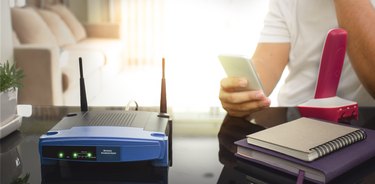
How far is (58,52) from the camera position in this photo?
239 cm

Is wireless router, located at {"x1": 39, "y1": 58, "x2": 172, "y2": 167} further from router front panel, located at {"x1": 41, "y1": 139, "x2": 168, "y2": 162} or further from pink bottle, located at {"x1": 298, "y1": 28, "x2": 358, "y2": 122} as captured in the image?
pink bottle, located at {"x1": 298, "y1": 28, "x2": 358, "y2": 122}

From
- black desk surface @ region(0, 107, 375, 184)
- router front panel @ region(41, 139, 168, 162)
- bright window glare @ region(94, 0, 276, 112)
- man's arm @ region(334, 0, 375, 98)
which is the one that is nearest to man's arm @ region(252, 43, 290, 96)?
man's arm @ region(334, 0, 375, 98)

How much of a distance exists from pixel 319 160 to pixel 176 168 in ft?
0.65

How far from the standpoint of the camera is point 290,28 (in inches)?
43.2

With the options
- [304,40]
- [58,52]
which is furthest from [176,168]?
[58,52]

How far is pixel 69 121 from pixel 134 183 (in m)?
0.16

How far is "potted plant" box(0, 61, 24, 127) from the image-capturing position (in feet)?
2.11

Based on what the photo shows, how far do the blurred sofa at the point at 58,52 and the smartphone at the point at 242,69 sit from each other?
41cm

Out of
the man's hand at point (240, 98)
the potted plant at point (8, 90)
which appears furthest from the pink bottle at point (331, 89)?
the potted plant at point (8, 90)

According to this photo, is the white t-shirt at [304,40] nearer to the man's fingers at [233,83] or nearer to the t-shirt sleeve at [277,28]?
the t-shirt sleeve at [277,28]

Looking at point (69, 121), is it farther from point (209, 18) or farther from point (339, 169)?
point (209, 18)

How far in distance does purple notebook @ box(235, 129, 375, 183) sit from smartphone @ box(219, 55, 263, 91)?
0.18m

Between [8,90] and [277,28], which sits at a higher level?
[277,28]

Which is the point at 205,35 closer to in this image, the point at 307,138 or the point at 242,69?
the point at 242,69
